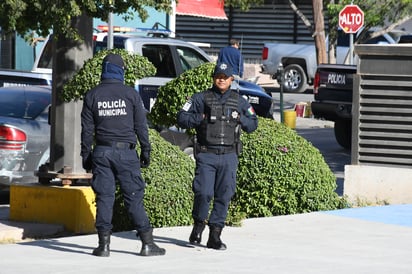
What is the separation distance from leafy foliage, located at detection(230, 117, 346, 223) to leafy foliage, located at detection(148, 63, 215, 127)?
0.71 meters

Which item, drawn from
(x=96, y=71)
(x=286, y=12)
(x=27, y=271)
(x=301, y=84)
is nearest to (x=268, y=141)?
(x=96, y=71)

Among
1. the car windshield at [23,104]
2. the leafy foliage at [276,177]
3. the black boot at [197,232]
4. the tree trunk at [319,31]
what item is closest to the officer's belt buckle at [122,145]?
the black boot at [197,232]

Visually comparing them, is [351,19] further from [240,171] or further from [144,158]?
[144,158]

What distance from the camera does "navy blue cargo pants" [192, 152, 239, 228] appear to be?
29.0 ft

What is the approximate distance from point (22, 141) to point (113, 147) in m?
3.80

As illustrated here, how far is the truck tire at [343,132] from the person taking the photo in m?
19.0

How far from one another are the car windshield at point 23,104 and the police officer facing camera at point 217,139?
13.5ft

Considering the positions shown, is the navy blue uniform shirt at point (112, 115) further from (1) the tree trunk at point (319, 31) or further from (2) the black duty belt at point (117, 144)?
(1) the tree trunk at point (319, 31)

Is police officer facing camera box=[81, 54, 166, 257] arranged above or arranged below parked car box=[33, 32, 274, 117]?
below

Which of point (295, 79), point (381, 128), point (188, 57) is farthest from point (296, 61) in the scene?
point (381, 128)

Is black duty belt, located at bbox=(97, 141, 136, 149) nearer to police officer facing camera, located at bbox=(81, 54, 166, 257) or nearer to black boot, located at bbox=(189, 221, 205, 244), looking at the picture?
police officer facing camera, located at bbox=(81, 54, 166, 257)

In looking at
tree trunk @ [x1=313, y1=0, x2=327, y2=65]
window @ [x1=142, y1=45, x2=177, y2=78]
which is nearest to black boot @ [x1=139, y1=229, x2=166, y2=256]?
window @ [x1=142, y1=45, x2=177, y2=78]

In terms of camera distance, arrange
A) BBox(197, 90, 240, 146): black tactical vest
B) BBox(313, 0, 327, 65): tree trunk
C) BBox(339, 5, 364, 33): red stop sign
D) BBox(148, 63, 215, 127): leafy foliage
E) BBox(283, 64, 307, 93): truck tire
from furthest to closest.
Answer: BBox(283, 64, 307, 93): truck tire, BBox(313, 0, 327, 65): tree trunk, BBox(339, 5, 364, 33): red stop sign, BBox(148, 63, 215, 127): leafy foliage, BBox(197, 90, 240, 146): black tactical vest

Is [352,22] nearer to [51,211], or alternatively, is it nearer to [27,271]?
[51,211]
